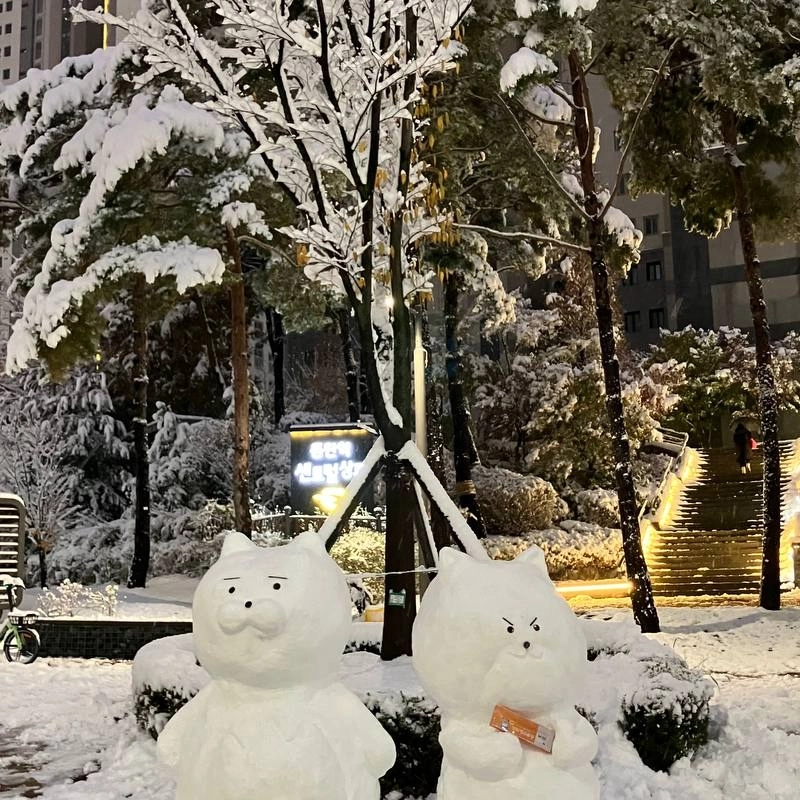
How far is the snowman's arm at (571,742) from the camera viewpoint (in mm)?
3588

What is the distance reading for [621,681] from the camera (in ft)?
22.7

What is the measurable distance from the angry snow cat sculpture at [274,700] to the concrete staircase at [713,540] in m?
14.6

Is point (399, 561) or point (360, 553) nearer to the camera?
point (399, 561)

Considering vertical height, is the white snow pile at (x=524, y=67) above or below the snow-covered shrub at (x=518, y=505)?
above

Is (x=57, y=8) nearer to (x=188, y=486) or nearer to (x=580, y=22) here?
(x=188, y=486)

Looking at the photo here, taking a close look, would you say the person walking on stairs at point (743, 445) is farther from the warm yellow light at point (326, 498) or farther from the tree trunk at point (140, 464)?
the tree trunk at point (140, 464)

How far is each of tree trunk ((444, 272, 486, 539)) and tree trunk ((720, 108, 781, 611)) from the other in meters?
6.52

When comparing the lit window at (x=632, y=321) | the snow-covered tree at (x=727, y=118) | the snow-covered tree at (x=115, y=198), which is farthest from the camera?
the lit window at (x=632, y=321)

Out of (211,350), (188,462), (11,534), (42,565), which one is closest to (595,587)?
(11,534)

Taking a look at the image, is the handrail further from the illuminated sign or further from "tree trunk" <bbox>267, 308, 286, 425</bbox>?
"tree trunk" <bbox>267, 308, 286, 425</bbox>

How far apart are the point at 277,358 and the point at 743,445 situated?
15.5 m

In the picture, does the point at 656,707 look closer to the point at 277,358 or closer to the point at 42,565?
the point at 42,565

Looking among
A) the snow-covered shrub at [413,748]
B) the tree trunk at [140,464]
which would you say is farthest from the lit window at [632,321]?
the snow-covered shrub at [413,748]

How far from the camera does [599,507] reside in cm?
2095
